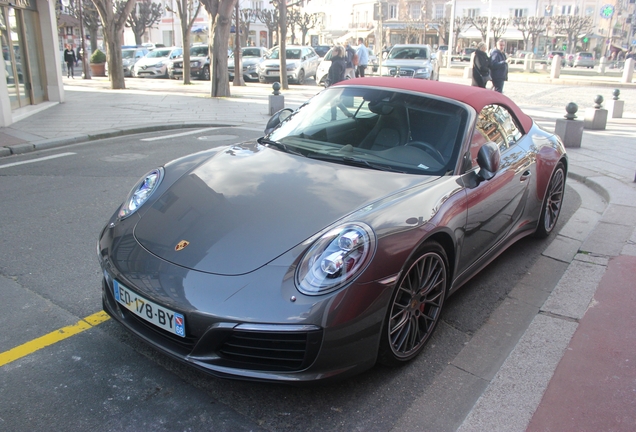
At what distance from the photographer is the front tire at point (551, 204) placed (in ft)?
15.7

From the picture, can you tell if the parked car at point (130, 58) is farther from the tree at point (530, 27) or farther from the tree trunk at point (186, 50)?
the tree at point (530, 27)

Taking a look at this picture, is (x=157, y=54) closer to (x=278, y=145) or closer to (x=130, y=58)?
(x=130, y=58)

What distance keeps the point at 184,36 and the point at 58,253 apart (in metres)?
18.8

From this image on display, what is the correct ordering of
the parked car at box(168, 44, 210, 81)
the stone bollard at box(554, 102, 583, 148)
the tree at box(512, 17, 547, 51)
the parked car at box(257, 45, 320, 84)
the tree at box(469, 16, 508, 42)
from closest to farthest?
the stone bollard at box(554, 102, 583, 148) → the parked car at box(257, 45, 320, 84) → the parked car at box(168, 44, 210, 81) → the tree at box(469, 16, 508, 42) → the tree at box(512, 17, 547, 51)

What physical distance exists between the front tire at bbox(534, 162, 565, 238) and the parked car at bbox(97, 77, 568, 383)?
749 mm

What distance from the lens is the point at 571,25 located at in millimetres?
70688

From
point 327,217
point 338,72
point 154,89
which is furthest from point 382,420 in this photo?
point 154,89

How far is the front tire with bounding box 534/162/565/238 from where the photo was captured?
188 inches

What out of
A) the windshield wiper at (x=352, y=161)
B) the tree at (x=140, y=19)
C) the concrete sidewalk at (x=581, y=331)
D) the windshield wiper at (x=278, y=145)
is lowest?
the concrete sidewalk at (x=581, y=331)

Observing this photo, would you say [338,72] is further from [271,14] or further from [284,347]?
[271,14]

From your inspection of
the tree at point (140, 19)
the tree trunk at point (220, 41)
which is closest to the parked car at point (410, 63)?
the tree trunk at point (220, 41)

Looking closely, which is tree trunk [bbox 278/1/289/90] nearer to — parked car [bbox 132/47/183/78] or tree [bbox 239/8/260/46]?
parked car [bbox 132/47/183/78]

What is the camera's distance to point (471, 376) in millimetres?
2906

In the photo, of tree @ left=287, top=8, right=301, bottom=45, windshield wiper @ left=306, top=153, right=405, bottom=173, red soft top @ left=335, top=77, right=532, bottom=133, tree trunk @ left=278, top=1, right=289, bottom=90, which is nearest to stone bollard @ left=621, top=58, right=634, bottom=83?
tree trunk @ left=278, top=1, right=289, bottom=90
